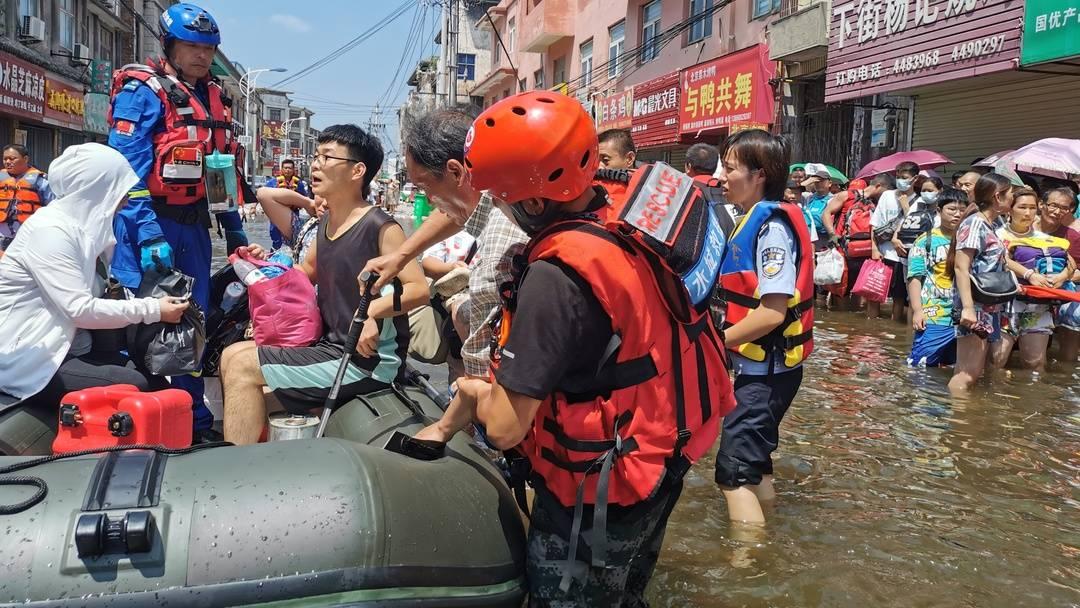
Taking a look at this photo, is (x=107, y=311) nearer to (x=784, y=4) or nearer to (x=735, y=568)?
(x=735, y=568)

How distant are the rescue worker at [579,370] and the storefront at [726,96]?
12770 mm

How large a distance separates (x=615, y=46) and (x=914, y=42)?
1466 cm

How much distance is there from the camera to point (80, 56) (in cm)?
2497

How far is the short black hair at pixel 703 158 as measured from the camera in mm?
5645

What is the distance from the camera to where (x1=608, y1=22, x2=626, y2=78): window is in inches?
934

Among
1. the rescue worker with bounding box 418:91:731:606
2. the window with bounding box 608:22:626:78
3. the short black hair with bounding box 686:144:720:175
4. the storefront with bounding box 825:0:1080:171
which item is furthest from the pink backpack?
the window with bounding box 608:22:626:78

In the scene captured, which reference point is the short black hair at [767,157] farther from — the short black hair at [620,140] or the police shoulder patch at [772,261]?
the short black hair at [620,140]

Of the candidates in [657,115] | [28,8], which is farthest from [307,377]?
[28,8]

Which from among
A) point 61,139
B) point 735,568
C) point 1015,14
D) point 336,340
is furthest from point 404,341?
point 61,139

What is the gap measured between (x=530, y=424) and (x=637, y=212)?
1.90 feet

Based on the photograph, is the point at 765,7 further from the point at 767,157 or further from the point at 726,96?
the point at 767,157

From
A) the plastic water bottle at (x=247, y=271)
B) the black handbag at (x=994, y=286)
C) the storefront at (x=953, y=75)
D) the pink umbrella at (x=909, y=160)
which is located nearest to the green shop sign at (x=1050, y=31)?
the storefront at (x=953, y=75)

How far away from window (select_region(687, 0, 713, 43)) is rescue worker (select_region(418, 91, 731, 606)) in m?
16.0

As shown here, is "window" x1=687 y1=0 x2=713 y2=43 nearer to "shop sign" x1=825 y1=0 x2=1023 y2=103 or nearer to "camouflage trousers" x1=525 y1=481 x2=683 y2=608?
"shop sign" x1=825 y1=0 x2=1023 y2=103
